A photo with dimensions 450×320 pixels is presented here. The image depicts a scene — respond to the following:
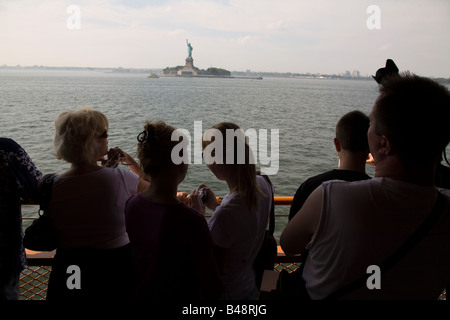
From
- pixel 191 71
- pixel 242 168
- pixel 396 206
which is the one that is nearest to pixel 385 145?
pixel 396 206

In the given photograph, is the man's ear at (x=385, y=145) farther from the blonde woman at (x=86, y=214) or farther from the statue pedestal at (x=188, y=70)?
the statue pedestal at (x=188, y=70)

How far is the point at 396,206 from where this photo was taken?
1.11 m

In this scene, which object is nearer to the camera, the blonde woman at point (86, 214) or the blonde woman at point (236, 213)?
the blonde woman at point (236, 213)

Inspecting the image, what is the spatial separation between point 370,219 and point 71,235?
4.53 ft

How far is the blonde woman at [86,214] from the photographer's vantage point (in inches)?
65.4

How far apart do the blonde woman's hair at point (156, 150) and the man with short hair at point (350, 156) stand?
2.32 feet

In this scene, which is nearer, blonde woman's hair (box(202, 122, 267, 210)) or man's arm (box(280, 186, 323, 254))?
man's arm (box(280, 186, 323, 254))

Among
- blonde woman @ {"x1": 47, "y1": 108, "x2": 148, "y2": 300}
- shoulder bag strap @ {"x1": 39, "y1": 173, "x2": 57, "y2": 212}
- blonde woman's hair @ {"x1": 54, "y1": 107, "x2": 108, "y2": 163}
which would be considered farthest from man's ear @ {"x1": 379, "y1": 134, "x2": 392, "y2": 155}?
shoulder bag strap @ {"x1": 39, "y1": 173, "x2": 57, "y2": 212}

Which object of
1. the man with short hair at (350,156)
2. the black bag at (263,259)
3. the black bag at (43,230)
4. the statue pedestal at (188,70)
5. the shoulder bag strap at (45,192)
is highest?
the statue pedestal at (188,70)

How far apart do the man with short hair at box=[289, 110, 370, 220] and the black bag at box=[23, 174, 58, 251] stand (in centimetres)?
121

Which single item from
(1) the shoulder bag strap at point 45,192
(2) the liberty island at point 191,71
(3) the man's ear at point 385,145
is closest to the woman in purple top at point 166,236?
(1) the shoulder bag strap at point 45,192

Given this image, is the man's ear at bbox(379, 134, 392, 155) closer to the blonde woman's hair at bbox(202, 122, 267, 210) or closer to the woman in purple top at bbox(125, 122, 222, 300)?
the blonde woman's hair at bbox(202, 122, 267, 210)

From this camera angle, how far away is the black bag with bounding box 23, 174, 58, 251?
1611mm

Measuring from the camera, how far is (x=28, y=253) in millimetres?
2605
